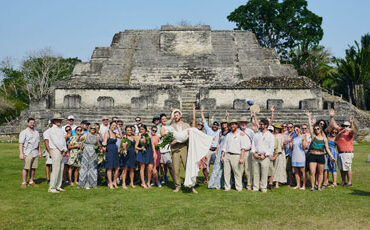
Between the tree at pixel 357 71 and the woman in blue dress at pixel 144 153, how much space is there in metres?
30.3

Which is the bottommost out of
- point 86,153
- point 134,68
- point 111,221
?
point 111,221

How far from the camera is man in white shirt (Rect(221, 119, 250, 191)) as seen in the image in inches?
328

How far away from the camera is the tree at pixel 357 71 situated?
115ft

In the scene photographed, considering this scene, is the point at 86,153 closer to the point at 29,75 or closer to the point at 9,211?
the point at 9,211

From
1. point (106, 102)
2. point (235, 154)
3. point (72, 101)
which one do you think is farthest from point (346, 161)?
point (72, 101)

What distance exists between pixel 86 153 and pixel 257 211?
3.97 metres

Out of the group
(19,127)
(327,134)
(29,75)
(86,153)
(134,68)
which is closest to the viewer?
(86,153)

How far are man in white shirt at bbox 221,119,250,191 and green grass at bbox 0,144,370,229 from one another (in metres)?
0.36

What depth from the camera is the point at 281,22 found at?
4444 centimetres

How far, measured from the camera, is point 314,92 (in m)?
20.3

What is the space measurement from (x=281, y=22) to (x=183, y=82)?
25.4 m

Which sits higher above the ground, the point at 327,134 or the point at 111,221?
the point at 327,134

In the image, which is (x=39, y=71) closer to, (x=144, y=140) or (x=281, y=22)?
(x=281, y=22)

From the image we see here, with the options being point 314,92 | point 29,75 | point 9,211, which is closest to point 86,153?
point 9,211
